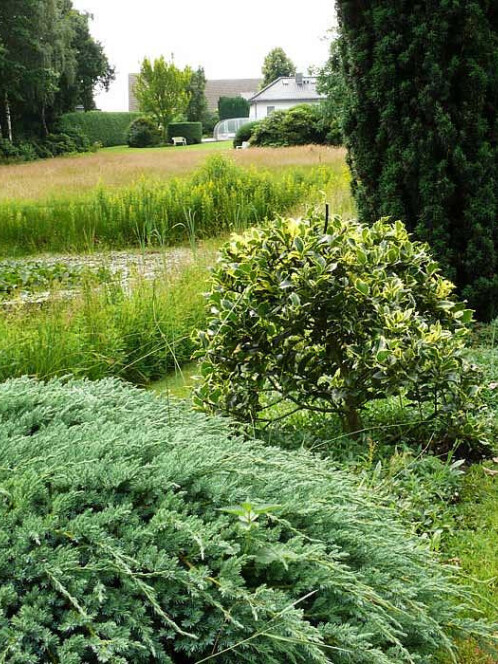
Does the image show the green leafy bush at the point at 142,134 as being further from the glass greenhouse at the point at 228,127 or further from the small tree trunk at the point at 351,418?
the small tree trunk at the point at 351,418

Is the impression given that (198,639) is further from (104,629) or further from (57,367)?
(57,367)

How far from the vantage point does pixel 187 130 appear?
4619cm

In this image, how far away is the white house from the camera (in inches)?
2080

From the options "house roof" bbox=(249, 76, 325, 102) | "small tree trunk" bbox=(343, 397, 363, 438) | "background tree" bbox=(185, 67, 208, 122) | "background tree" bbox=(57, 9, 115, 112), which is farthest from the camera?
"background tree" bbox=(185, 67, 208, 122)

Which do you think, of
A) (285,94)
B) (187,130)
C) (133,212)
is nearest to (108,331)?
(133,212)

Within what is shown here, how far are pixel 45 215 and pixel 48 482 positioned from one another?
8831 millimetres

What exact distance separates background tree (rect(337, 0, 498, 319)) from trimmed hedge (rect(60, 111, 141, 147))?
3298 centimetres

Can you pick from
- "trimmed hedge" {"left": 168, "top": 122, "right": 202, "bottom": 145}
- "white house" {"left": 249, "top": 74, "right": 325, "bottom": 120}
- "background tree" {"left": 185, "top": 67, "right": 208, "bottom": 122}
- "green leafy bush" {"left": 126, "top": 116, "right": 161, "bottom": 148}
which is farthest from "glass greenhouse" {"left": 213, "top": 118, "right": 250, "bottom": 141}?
"green leafy bush" {"left": 126, "top": 116, "right": 161, "bottom": 148}

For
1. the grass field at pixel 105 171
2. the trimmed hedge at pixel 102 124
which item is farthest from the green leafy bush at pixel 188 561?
the trimmed hedge at pixel 102 124

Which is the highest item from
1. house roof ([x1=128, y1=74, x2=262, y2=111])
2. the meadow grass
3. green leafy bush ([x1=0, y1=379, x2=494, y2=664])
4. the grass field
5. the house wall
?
house roof ([x1=128, y1=74, x2=262, y2=111])

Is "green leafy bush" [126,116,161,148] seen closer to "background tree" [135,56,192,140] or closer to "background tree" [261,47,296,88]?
"background tree" [135,56,192,140]

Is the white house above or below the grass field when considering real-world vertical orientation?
above

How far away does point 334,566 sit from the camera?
1426 mm

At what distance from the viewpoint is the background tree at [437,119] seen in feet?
15.5
